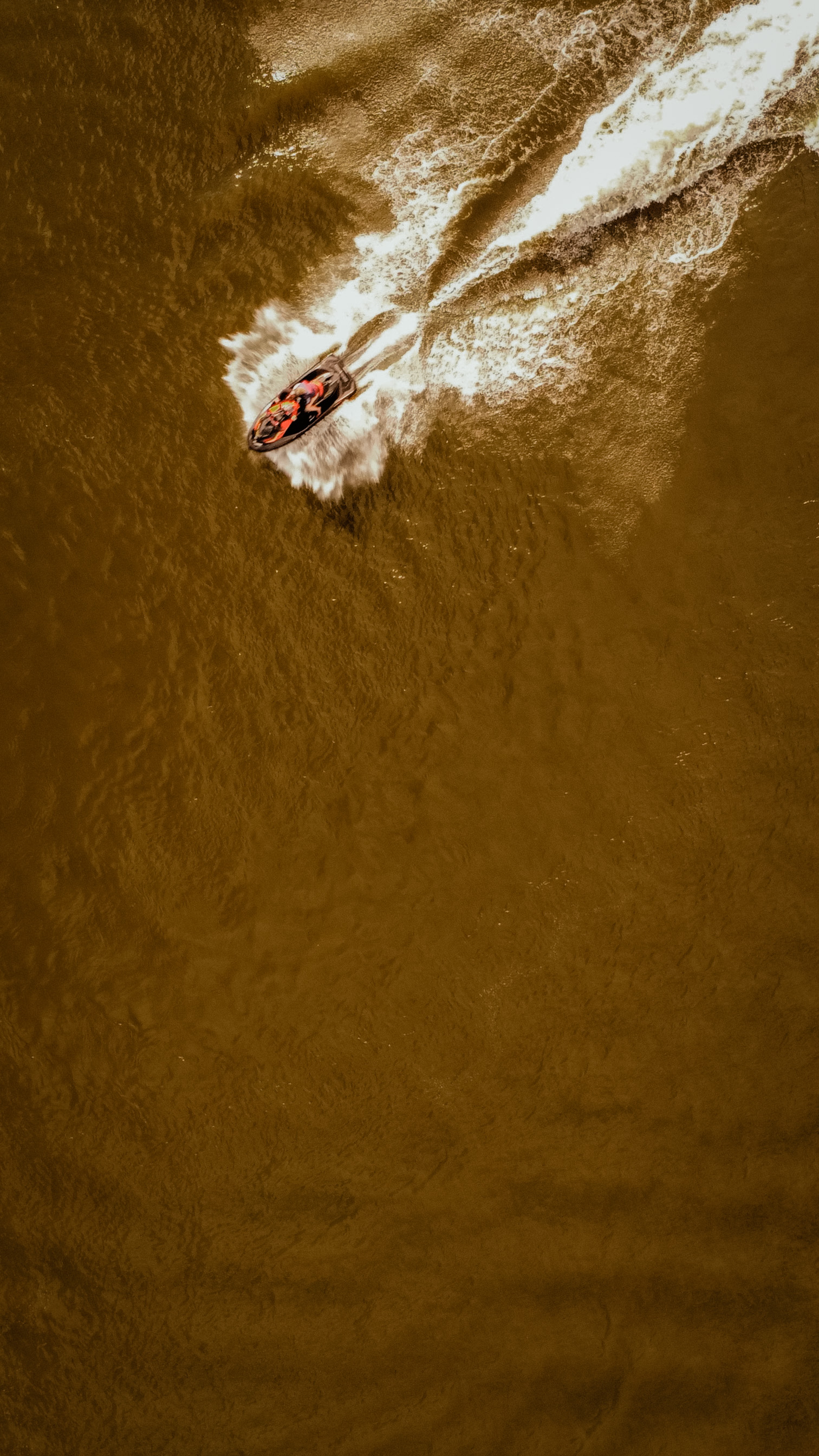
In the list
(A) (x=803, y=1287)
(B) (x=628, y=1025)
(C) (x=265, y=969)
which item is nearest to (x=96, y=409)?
(C) (x=265, y=969)

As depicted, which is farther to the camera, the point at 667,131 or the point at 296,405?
the point at 667,131

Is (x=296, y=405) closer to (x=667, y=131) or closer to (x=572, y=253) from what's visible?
(x=572, y=253)

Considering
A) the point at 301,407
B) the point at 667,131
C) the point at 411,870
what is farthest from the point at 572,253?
the point at 411,870

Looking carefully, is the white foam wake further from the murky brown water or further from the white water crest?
the murky brown water

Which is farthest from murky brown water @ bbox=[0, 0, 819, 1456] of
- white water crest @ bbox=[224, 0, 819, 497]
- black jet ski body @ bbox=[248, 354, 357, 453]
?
black jet ski body @ bbox=[248, 354, 357, 453]

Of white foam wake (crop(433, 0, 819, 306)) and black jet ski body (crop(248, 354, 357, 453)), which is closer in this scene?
black jet ski body (crop(248, 354, 357, 453))

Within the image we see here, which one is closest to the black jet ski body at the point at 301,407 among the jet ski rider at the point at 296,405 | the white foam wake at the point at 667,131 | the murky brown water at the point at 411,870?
the jet ski rider at the point at 296,405
